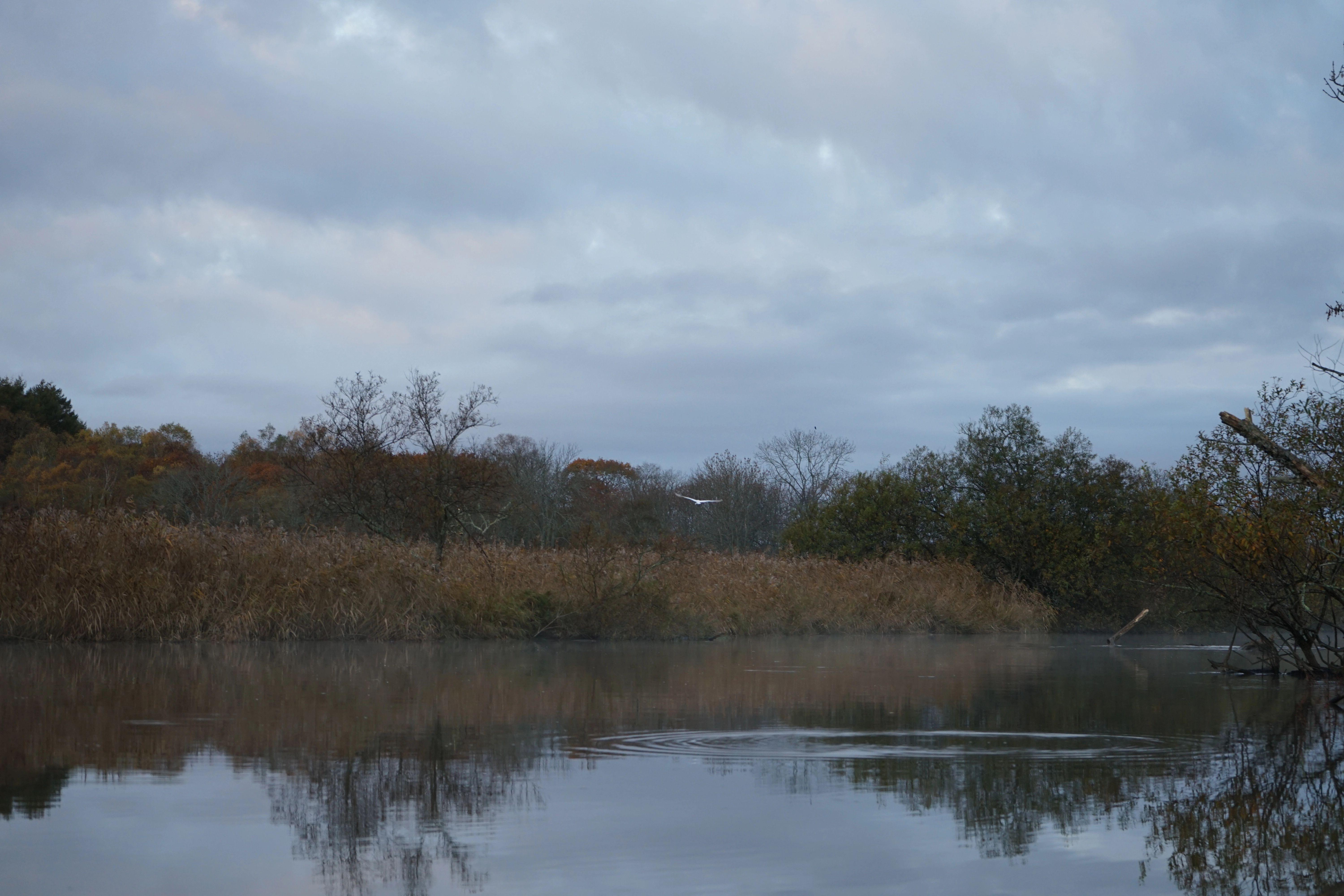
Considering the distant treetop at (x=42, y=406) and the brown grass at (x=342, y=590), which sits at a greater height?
the distant treetop at (x=42, y=406)

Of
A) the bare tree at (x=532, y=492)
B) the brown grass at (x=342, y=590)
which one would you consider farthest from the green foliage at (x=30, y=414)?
the brown grass at (x=342, y=590)

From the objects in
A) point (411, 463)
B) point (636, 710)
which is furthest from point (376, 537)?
point (636, 710)

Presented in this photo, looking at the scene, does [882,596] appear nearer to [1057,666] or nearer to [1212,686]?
[1057,666]

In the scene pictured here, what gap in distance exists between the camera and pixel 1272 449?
11.4m

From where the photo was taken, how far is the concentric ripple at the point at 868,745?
6.65m

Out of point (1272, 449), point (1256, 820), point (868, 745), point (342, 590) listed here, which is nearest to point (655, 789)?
point (868, 745)

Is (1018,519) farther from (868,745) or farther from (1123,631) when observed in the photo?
(868,745)

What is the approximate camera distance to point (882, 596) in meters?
26.9

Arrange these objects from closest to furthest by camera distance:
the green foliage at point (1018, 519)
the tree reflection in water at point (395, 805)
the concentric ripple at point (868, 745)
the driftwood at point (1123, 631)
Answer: the tree reflection in water at point (395, 805) → the concentric ripple at point (868, 745) → the driftwood at point (1123, 631) → the green foliage at point (1018, 519)

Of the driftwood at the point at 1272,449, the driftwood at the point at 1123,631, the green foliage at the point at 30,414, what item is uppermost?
the green foliage at the point at 30,414

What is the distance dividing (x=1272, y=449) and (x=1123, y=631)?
9.18 meters

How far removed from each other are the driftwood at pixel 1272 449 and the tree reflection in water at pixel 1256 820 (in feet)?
14.0

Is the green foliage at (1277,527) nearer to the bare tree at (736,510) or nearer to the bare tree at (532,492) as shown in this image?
the bare tree at (532,492)

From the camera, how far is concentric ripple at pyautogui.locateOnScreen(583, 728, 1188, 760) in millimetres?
6652
